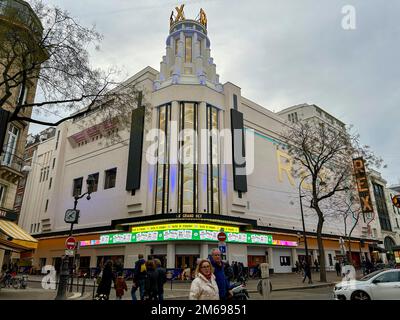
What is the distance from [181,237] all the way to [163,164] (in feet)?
26.3

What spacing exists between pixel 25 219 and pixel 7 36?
46.3m

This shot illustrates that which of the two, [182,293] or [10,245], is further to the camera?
[182,293]

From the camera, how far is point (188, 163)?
3019cm

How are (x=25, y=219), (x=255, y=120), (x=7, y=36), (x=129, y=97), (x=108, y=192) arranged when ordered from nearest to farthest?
(x=7, y=36) → (x=129, y=97) → (x=108, y=192) → (x=255, y=120) → (x=25, y=219)

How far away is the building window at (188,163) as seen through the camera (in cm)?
2908

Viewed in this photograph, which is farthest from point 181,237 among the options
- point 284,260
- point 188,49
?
point 188,49

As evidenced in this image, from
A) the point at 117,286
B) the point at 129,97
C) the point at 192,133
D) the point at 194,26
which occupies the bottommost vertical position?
the point at 117,286

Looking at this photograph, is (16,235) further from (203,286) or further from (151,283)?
(203,286)

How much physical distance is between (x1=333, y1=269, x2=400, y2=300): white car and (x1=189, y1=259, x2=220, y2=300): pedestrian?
814 cm

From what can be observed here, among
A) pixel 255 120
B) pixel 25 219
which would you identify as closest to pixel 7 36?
pixel 255 120

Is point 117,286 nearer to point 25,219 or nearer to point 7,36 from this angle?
point 7,36
